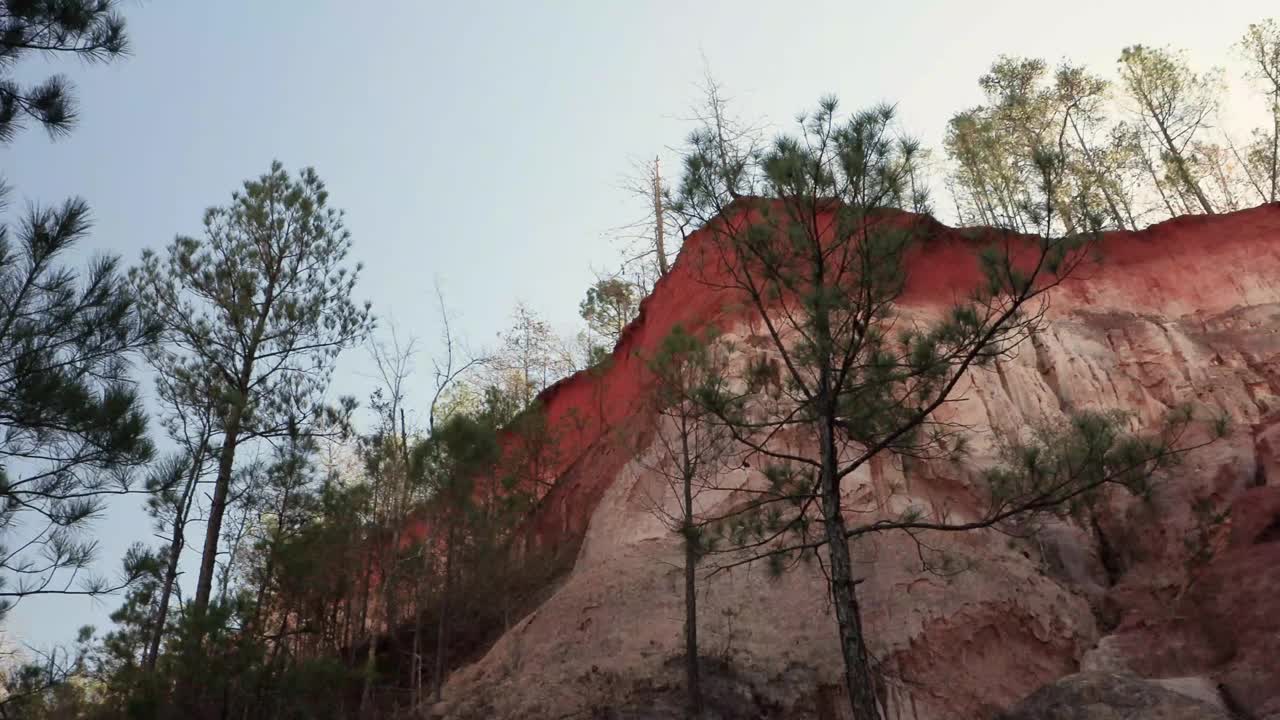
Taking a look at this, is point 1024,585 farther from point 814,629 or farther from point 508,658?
point 508,658

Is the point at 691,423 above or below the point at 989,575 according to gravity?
above

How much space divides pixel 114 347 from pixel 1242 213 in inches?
849

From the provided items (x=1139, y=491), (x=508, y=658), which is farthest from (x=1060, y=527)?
(x=508, y=658)

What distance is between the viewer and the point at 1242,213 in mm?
18891

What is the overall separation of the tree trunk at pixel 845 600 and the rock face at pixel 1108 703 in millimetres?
2381

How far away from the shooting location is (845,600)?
24.4 ft

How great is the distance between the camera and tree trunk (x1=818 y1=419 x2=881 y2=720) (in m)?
6.84

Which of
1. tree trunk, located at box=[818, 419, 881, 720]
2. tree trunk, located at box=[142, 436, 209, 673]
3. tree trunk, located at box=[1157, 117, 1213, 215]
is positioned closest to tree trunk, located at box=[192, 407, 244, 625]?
tree trunk, located at box=[142, 436, 209, 673]

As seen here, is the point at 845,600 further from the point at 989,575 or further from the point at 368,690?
the point at 368,690

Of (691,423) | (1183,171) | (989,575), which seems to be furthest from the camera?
(1183,171)

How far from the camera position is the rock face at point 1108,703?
8.37 metres

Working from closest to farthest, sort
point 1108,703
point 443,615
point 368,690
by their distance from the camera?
point 1108,703 < point 368,690 < point 443,615

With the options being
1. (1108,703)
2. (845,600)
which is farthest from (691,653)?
(1108,703)

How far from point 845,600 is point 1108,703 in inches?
136
